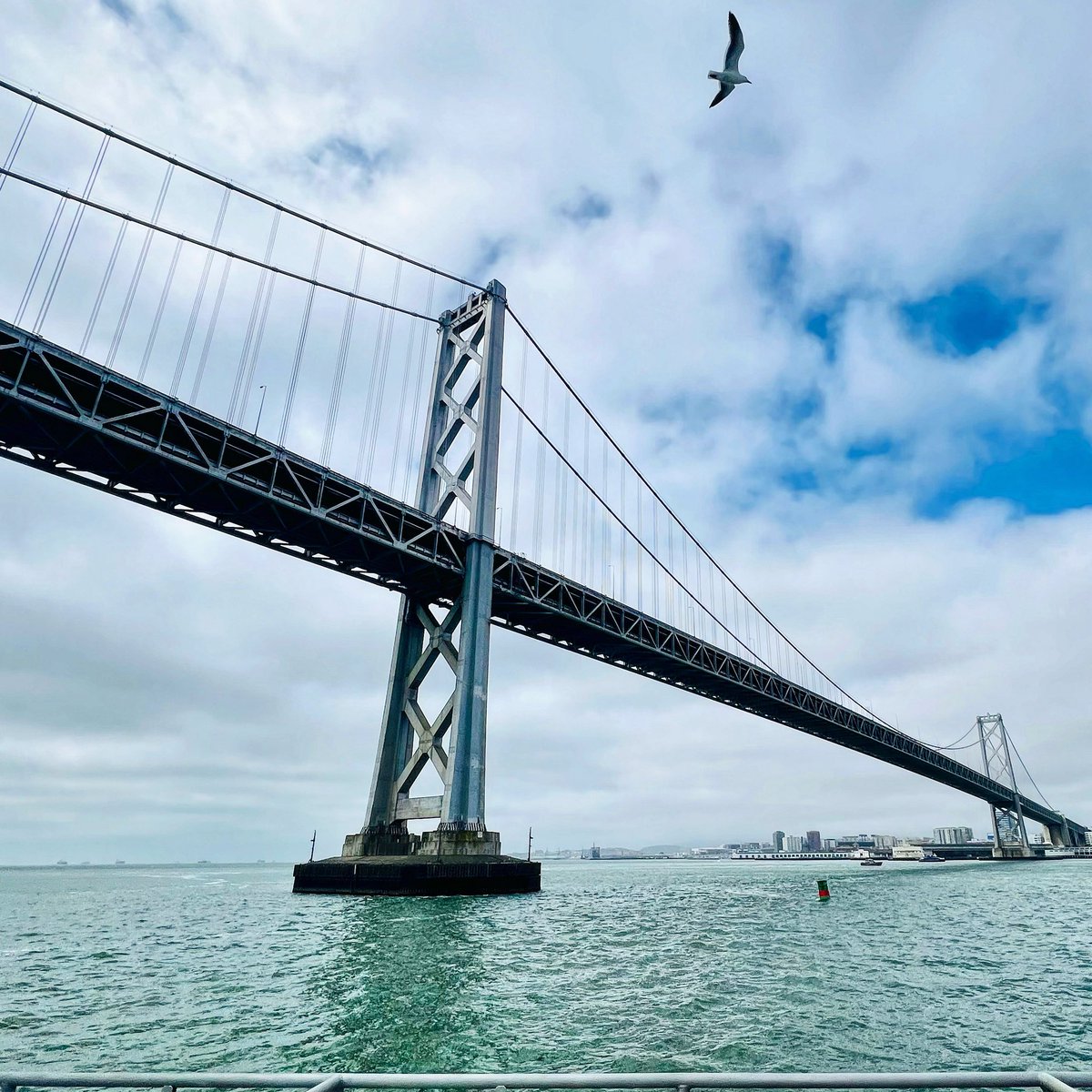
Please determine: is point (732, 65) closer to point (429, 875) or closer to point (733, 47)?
point (733, 47)

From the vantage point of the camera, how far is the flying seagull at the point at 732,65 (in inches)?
519

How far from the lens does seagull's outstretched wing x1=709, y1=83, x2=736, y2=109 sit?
1231 centimetres

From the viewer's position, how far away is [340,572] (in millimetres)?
33406

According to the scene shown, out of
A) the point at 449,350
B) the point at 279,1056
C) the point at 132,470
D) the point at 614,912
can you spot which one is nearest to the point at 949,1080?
the point at 279,1056

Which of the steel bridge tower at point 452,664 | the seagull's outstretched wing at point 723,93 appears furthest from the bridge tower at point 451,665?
the seagull's outstretched wing at point 723,93

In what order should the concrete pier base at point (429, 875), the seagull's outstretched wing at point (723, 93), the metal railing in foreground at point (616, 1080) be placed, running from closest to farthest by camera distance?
the metal railing in foreground at point (616, 1080)
the seagull's outstretched wing at point (723, 93)
the concrete pier base at point (429, 875)

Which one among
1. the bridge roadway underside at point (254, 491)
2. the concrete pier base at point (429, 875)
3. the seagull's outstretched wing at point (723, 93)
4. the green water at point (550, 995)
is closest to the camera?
the green water at point (550, 995)

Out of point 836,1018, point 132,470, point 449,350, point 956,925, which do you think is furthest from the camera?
point 449,350

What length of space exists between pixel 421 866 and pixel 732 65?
25631 millimetres

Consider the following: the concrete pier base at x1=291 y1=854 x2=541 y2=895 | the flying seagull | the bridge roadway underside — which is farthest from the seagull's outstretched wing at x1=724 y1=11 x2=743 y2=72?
the concrete pier base at x1=291 y1=854 x2=541 y2=895

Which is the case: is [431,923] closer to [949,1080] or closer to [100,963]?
[100,963]

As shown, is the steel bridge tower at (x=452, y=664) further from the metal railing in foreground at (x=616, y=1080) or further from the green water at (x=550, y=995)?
the metal railing in foreground at (x=616, y=1080)

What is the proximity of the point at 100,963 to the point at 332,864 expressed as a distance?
14678 mm

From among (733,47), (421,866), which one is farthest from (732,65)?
(421,866)
